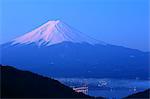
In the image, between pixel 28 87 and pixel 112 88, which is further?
pixel 112 88

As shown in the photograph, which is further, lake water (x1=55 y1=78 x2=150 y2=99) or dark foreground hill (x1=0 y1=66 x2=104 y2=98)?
lake water (x1=55 y1=78 x2=150 y2=99)

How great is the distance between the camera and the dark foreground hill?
27681 mm

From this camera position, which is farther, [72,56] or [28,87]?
[72,56]

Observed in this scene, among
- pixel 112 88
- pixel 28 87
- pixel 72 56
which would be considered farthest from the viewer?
pixel 72 56

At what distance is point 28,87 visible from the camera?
29.9m

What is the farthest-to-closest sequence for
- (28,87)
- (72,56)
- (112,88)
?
(72,56) < (112,88) < (28,87)

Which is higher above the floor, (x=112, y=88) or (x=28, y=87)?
(x=112, y=88)

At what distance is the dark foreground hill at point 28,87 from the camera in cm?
2768

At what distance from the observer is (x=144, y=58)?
6599 inches

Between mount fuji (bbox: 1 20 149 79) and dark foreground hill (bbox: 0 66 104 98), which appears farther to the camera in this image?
mount fuji (bbox: 1 20 149 79)

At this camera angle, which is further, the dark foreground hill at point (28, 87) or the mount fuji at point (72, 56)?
the mount fuji at point (72, 56)

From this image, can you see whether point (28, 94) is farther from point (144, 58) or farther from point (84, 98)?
point (144, 58)

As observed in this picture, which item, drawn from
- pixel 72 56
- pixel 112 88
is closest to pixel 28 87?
pixel 112 88

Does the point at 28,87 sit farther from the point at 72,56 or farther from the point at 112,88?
the point at 72,56
